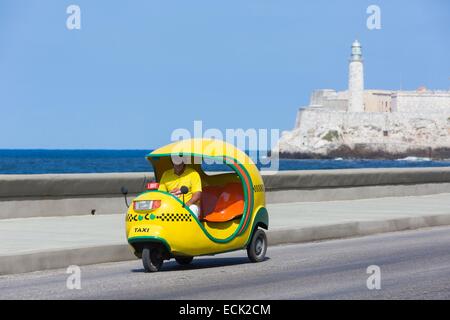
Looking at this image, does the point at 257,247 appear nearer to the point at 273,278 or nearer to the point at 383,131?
the point at 273,278

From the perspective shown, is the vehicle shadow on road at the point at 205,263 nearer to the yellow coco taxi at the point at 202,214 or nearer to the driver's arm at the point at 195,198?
the yellow coco taxi at the point at 202,214

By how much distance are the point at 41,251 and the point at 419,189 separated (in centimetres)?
1684

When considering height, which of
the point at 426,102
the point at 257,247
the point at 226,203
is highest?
the point at 426,102

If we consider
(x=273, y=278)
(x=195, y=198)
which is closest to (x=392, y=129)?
(x=195, y=198)

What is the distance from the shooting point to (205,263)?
15047 mm

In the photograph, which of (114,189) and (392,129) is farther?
(392,129)

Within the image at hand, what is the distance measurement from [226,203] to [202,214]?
27.6 inches

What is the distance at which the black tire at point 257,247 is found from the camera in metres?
14.8

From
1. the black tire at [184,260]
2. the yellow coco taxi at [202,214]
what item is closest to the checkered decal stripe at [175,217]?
the yellow coco taxi at [202,214]

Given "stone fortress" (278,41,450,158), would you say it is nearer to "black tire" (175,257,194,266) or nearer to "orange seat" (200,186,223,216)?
"orange seat" (200,186,223,216)

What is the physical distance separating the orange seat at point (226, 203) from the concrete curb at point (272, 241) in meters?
1.45

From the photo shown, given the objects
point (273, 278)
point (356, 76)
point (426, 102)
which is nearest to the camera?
point (273, 278)

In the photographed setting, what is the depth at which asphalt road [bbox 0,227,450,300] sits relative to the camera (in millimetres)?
11539
